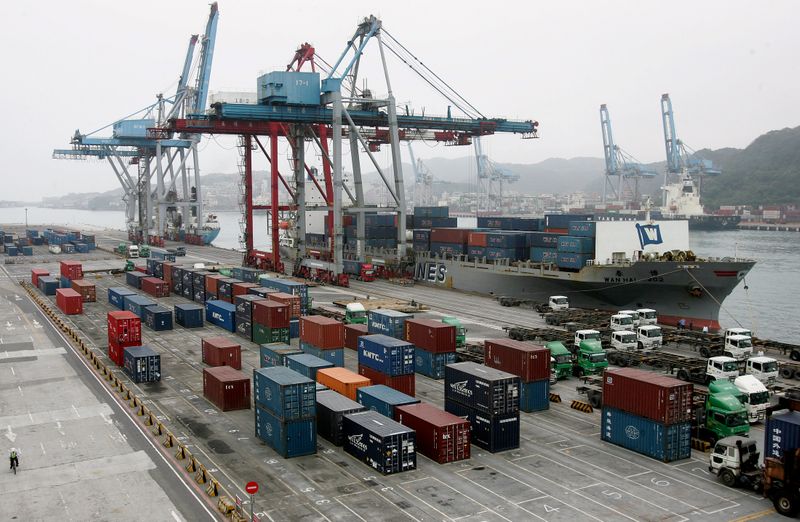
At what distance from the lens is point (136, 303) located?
206 ft

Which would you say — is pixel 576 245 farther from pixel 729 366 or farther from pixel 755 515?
pixel 755 515

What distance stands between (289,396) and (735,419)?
19.6 meters

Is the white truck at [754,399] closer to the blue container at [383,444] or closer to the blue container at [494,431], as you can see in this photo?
the blue container at [494,431]

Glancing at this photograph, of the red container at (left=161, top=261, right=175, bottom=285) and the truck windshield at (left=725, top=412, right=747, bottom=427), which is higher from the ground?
the red container at (left=161, top=261, right=175, bottom=285)

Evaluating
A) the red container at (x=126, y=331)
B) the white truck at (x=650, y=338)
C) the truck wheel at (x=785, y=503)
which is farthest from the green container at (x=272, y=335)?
the truck wheel at (x=785, y=503)

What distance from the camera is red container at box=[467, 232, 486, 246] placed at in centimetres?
7862

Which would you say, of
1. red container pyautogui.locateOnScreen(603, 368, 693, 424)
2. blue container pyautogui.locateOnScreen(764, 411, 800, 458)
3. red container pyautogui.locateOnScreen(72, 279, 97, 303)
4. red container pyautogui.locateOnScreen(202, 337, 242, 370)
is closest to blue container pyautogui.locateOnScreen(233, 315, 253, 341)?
red container pyautogui.locateOnScreen(202, 337, 242, 370)

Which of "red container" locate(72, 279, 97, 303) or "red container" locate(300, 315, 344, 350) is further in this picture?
"red container" locate(72, 279, 97, 303)

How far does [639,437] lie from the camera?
29.8 m

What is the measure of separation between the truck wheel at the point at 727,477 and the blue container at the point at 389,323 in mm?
23736

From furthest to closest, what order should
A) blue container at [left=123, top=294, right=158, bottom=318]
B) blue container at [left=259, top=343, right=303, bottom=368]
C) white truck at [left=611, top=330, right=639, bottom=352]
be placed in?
blue container at [left=123, top=294, right=158, bottom=318]
white truck at [left=611, top=330, right=639, bottom=352]
blue container at [left=259, top=343, right=303, bottom=368]

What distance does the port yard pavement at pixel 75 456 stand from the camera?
24422 millimetres

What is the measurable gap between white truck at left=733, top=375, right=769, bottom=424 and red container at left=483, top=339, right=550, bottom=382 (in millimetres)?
9337

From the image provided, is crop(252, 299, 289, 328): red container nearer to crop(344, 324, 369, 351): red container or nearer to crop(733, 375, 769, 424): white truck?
crop(344, 324, 369, 351): red container
